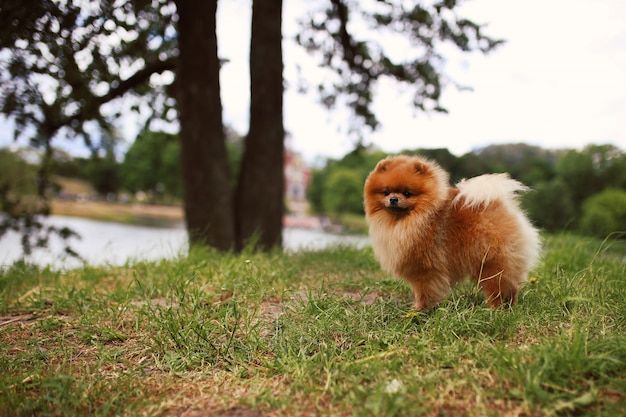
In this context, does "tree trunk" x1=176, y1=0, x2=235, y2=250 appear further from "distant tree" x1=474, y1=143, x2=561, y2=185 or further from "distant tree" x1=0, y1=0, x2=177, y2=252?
"distant tree" x1=474, y1=143, x2=561, y2=185

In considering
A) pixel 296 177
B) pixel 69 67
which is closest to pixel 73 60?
pixel 69 67

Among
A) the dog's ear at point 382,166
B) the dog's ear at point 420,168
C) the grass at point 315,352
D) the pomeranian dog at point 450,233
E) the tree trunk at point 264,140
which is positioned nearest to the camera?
the grass at point 315,352

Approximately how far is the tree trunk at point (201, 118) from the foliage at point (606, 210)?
5.37 meters

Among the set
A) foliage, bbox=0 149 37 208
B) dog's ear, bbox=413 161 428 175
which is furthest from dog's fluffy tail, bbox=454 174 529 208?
foliage, bbox=0 149 37 208

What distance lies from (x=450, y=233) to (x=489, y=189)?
369mm

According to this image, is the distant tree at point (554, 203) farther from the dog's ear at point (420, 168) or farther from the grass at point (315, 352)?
the dog's ear at point (420, 168)

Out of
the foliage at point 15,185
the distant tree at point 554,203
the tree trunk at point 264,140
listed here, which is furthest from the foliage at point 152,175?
the distant tree at point 554,203

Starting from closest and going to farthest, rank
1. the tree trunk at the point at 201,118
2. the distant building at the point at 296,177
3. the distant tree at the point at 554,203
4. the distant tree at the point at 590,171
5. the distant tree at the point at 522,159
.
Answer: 1. the tree trunk at the point at 201,118
2. the distant tree at the point at 522,159
3. the distant tree at the point at 554,203
4. the distant tree at the point at 590,171
5. the distant building at the point at 296,177

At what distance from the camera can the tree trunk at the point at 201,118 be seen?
563cm

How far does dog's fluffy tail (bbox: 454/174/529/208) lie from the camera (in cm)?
269

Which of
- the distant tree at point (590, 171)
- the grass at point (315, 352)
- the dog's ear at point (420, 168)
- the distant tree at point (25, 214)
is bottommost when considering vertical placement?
the grass at point (315, 352)

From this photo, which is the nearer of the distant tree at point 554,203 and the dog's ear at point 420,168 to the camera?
the dog's ear at point 420,168

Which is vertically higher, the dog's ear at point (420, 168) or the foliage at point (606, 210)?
the dog's ear at point (420, 168)

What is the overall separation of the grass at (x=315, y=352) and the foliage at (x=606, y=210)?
4.09 m
